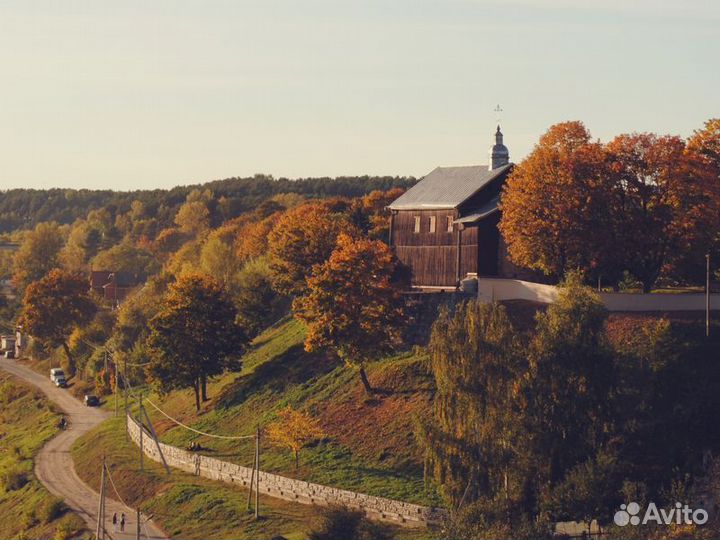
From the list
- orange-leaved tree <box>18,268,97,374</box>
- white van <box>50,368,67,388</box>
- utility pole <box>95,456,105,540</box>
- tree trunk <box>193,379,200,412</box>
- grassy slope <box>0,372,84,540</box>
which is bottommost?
grassy slope <box>0,372,84,540</box>

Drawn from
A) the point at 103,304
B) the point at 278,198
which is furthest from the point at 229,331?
the point at 278,198

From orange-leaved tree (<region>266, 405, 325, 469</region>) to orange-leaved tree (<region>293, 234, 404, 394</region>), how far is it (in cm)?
458

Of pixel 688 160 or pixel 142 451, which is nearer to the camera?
pixel 688 160

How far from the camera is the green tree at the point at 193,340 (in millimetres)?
87750

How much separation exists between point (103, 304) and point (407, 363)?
71.7 meters

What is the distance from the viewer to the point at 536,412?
58.1 meters

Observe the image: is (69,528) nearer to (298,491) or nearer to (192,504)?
(192,504)

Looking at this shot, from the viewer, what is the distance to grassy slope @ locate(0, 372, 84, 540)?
74.2 m

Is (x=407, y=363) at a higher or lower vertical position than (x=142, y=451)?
higher

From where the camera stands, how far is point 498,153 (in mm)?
86812

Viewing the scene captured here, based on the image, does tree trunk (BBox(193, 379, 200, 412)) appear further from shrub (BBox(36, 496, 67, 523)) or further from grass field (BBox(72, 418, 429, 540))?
shrub (BBox(36, 496, 67, 523))

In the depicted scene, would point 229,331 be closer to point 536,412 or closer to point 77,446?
point 77,446

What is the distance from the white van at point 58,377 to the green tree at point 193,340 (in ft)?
112

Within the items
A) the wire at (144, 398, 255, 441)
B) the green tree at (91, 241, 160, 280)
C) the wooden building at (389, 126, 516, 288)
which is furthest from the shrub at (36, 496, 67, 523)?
the green tree at (91, 241, 160, 280)
